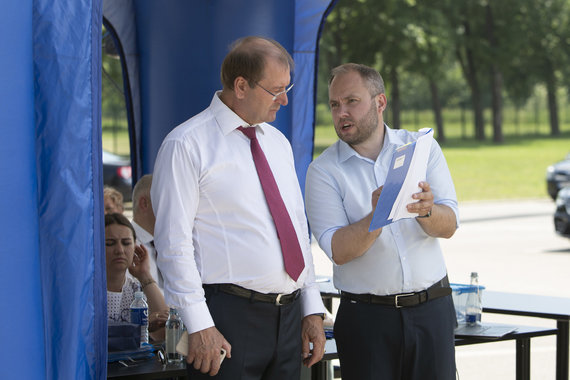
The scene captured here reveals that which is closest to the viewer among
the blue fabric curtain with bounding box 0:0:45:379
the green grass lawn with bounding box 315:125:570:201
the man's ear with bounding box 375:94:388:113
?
the blue fabric curtain with bounding box 0:0:45:379

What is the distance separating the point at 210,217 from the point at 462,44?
3350 centimetres

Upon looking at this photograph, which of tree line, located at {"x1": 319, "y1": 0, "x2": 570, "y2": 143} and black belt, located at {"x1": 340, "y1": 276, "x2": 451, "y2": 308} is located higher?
tree line, located at {"x1": 319, "y1": 0, "x2": 570, "y2": 143}

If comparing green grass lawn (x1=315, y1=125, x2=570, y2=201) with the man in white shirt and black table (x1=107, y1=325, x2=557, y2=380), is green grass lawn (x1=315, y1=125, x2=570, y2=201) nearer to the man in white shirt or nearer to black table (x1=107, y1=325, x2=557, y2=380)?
black table (x1=107, y1=325, x2=557, y2=380)

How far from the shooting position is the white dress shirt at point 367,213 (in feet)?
10.3

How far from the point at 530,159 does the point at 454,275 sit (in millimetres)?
20559

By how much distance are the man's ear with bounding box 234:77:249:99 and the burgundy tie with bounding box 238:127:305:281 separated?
0.12m

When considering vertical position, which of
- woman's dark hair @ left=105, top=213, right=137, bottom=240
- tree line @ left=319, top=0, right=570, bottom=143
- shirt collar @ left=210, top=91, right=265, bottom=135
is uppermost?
tree line @ left=319, top=0, right=570, bottom=143

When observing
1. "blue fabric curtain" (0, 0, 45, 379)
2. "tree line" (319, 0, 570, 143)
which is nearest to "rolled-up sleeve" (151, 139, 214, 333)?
"blue fabric curtain" (0, 0, 45, 379)

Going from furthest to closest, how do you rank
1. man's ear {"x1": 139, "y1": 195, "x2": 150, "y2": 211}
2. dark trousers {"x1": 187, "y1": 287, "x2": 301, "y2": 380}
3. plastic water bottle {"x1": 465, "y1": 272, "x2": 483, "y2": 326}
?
man's ear {"x1": 139, "y1": 195, "x2": 150, "y2": 211} → plastic water bottle {"x1": 465, "y1": 272, "x2": 483, "y2": 326} → dark trousers {"x1": 187, "y1": 287, "x2": 301, "y2": 380}

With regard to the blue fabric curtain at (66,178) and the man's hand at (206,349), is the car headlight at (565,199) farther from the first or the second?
the blue fabric curtain at (66,178)

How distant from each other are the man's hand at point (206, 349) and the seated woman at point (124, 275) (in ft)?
4.17

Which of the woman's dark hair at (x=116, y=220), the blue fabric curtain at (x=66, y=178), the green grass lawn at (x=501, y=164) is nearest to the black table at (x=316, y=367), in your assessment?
the blue fabric curtain at (x=66, y=178)

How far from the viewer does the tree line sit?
27.1m

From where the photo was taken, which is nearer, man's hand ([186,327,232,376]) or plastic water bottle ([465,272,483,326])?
man's hand ([186,327,232,376])
